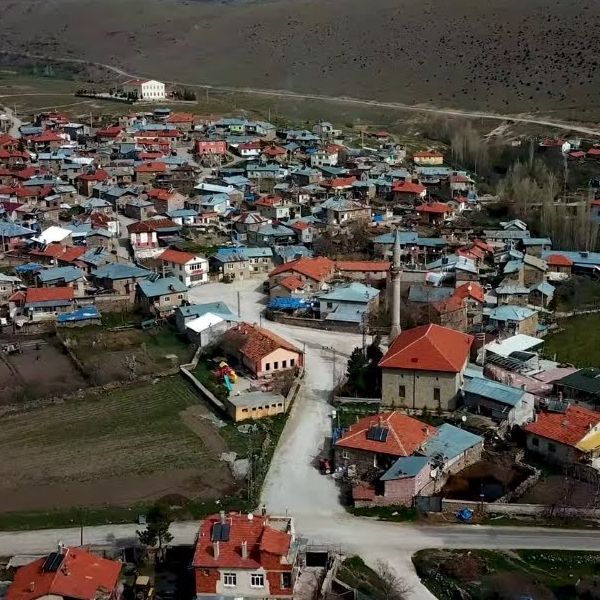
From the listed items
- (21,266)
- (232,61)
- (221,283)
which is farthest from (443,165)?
(232,61)

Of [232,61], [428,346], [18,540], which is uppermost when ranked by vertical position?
[232,61]

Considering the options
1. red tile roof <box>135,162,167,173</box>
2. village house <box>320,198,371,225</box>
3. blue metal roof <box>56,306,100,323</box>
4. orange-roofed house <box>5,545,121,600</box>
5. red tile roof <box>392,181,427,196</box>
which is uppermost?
red tile roof <box>135,162,167,173</box>

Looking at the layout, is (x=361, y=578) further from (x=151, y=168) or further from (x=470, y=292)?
(x=151, y=168)

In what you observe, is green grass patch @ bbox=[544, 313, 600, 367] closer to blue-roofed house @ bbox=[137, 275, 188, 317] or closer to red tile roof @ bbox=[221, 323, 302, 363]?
red tile roof @ bbox=[221, 323, 302, 363]

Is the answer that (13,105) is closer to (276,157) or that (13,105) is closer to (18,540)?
(276,157)

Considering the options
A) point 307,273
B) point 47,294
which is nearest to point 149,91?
point 307,273

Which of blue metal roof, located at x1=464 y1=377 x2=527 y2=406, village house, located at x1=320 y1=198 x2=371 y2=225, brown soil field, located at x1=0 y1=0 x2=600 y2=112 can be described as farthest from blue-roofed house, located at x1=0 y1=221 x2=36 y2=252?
brown soil field, located at x1=0 y1=0 x2=600 y2=112
